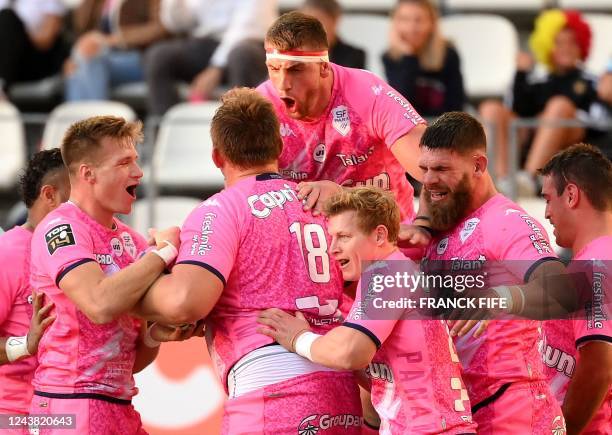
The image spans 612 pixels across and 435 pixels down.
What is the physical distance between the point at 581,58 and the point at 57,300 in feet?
20.6

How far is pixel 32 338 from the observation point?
526cm

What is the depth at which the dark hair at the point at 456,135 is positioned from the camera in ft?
17.0

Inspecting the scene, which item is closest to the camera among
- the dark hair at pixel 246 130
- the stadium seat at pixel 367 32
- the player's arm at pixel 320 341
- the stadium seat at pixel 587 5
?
the player's arm at pixel 320 341

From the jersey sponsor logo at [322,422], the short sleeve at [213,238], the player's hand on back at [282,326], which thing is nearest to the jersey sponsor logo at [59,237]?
the short sleeve at [213,238]

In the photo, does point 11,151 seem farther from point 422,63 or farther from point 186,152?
point 422,63

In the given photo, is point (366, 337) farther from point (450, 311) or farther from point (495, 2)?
point (495, 2)

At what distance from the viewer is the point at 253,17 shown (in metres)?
10.2

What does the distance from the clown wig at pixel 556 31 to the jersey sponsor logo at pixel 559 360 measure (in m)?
5.16

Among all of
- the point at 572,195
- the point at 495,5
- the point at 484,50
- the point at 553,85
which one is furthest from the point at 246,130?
the point at 495,5

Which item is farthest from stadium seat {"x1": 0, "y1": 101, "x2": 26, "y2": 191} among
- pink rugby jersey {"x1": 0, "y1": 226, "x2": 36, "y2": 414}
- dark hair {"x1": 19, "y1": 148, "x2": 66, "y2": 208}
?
pink rugby jersey {"x1": 0, "y1": 226, "x2": 36, "y2": 414}

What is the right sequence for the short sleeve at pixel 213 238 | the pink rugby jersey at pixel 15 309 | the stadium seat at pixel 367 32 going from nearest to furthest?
the short sleeve at pixel 213 238 < the pink rugby jersey at pixel 15 309 < the stadium seat at pixel 367 32

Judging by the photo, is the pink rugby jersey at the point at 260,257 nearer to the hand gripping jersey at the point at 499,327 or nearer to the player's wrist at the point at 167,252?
the player's wrist at the point at 167,252

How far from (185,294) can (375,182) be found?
1.56 m

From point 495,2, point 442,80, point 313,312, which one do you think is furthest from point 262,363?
point 495,2
